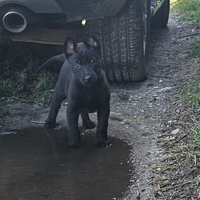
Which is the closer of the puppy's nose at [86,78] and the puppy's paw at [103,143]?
the puppy's nose at [86,78]

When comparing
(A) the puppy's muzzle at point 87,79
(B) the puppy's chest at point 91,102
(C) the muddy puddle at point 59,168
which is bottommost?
(C) the muddy puddle at point 59,168

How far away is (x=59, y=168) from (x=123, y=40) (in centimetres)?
167

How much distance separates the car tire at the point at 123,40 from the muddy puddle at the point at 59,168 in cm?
99

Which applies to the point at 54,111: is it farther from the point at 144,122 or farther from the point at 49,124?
the point at 144,122

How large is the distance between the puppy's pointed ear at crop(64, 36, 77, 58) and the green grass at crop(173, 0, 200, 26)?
3966 millimetres

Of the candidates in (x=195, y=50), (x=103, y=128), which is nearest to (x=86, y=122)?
(x=103, y=128)

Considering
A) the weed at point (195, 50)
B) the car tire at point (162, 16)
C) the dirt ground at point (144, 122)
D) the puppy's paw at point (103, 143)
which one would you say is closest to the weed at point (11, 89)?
the dirt ground at point (144, 122)

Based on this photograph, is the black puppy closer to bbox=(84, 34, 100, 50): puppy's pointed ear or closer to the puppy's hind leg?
bbox=(84, 34, 100, 50): puppy's pointed ear

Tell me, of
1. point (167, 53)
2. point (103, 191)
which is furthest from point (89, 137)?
point (167, 53)

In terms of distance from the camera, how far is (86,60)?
3.22 meters

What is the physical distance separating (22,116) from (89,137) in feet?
2.71

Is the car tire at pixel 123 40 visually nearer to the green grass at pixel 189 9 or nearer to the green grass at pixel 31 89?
the green grass at pixel 31 89

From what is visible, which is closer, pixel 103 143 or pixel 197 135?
pixel 197 135

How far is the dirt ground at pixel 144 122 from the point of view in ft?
8.80
